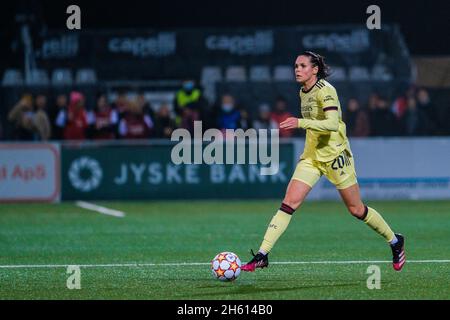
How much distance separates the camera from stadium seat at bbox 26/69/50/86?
83.5ft

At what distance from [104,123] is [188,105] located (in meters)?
1.74

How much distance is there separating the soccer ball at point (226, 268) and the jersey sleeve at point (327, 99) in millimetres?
1653

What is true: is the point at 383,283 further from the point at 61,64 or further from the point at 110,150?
the point at 61,64

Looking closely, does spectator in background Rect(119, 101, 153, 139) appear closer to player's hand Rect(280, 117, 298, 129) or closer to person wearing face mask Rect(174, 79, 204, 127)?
person wearing face mask Rect(174, 79, 204, 127)

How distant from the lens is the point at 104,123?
21938 millimetres

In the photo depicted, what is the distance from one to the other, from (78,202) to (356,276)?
11.4m

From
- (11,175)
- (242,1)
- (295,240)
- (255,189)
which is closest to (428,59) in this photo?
(242,1)

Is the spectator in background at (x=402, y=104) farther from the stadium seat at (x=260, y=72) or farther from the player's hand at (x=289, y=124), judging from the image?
the player's hand at (x=289, y=124)

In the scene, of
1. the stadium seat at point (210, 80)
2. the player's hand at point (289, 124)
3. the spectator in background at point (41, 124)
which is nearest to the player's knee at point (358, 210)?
the player's hand at point (289, 124)

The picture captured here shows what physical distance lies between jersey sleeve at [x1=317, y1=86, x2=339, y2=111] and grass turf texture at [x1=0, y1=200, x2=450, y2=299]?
161 centimetres

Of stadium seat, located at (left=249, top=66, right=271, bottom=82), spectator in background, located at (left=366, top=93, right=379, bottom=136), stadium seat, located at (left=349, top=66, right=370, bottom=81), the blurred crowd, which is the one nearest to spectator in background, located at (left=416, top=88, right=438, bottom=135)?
the blurred crowd

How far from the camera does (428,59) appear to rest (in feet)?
88.0

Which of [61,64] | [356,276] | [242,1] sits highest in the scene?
[242,1]

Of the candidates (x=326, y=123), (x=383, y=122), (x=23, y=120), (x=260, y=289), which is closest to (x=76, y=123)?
(x=23, y=120)
